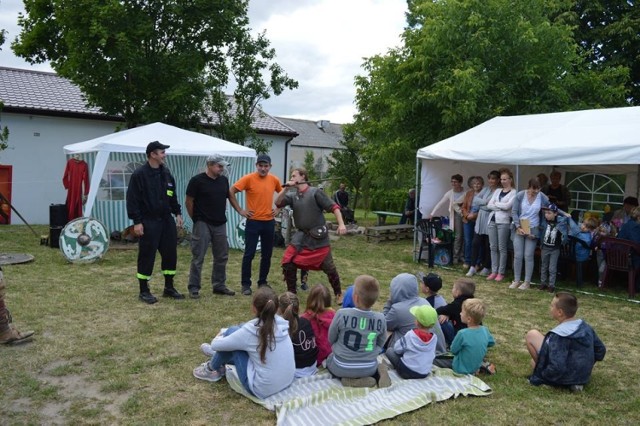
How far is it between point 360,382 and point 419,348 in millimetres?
511

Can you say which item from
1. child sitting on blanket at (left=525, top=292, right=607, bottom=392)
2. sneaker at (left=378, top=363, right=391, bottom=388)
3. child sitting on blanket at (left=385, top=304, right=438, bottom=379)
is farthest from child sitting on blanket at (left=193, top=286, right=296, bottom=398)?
child sitting on blanket at (left=525, top=292, right=607, bottom=392)

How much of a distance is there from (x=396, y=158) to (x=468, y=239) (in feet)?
18.6

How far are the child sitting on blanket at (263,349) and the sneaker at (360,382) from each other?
40cm

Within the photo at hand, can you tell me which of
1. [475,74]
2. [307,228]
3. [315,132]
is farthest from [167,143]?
[315,132]

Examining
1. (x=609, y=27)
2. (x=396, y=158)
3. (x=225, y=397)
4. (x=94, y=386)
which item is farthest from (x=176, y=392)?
(x=609, y=27)

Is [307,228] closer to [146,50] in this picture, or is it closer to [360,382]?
[360,382]

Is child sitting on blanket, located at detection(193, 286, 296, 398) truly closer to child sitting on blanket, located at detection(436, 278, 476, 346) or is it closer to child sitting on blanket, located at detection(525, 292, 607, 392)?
child sitting on blanket, located at detection(436, 278, 476, 346)

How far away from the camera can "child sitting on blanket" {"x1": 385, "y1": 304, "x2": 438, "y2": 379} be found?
4.07 meters

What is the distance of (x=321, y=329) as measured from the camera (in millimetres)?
4359

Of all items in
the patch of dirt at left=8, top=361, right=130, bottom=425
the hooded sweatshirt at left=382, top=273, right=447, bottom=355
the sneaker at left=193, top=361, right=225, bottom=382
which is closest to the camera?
the patch of dirt at left=8, top=361, right=130, bottom=425

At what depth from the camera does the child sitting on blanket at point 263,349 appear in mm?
3713

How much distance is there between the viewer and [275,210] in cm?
673

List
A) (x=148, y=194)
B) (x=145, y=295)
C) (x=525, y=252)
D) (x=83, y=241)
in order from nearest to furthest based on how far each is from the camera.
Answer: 1. (x=148, y=194)
2. (x=145, y=295)
3. (x=525, y=252)
4. (x=83, y=241)

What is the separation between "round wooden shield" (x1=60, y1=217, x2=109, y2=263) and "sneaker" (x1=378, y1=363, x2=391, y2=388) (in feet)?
20.8
